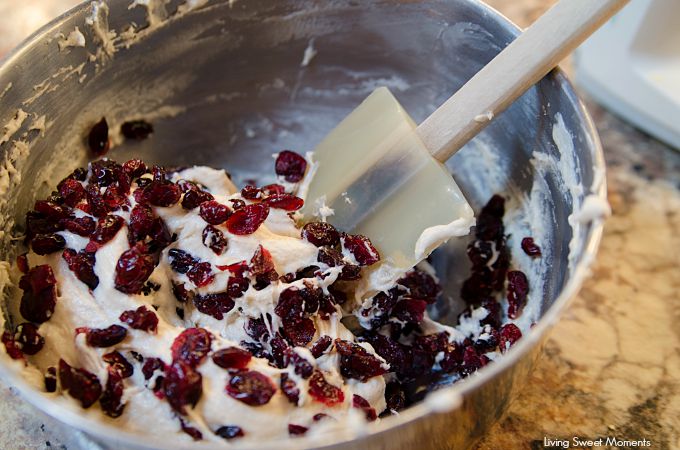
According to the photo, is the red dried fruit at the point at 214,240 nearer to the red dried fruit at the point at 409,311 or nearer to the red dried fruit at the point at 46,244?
the red dried fruit at the point at 46,244

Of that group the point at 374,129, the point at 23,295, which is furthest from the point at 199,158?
the point at 23,295

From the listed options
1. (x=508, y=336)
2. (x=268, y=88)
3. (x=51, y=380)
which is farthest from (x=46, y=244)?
(x=508, y=336)

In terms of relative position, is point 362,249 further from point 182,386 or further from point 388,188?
point 182,386

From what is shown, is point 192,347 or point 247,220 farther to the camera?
point 247,220

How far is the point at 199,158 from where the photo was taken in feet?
6.06

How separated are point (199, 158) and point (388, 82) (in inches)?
21.9

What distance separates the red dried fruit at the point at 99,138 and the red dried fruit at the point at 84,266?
38 centimetres

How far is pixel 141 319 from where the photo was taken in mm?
1224

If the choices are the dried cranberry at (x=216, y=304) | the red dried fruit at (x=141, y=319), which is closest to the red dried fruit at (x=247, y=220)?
the dried cranberry at (x=216, y=304)

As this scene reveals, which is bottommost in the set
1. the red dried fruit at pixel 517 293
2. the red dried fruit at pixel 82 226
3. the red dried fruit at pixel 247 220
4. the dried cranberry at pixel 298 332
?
the red dried fruit at pixel 517 293

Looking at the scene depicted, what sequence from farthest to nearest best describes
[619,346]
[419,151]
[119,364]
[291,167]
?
[291,167], [619,346], [419,151], [119,364]

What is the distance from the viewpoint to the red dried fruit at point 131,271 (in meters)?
1.26

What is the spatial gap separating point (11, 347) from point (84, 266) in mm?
214

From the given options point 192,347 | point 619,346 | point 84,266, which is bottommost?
point 619,346
